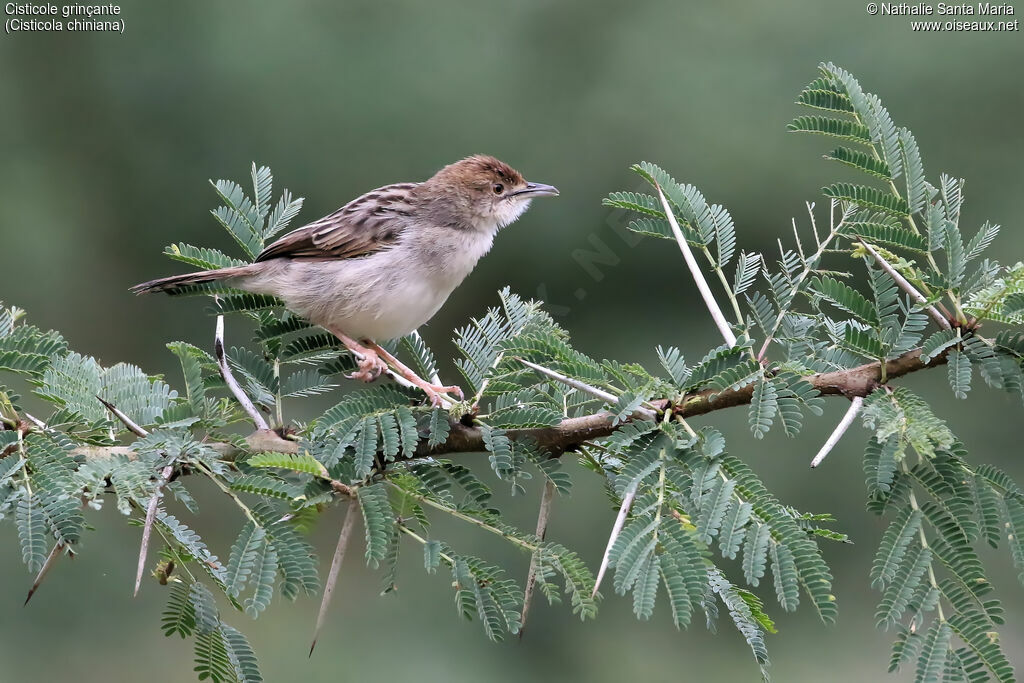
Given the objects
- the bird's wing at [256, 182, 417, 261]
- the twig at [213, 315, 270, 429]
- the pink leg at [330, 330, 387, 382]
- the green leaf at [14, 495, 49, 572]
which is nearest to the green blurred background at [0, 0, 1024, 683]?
the bird's wing at [256, 182, 417, 261]

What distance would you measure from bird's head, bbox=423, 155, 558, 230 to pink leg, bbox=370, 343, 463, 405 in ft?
2.51

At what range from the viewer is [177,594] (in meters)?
2.66

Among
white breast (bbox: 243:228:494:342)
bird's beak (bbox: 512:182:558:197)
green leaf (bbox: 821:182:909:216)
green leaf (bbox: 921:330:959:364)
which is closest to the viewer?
green leaf (bbox: 921:330:959:364)

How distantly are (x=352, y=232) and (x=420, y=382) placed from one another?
4.00 feet

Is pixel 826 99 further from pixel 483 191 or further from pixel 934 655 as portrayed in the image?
pixel 483 191

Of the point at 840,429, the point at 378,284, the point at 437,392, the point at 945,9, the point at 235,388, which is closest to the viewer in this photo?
the point at 840,429

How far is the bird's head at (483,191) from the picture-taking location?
4547 mm

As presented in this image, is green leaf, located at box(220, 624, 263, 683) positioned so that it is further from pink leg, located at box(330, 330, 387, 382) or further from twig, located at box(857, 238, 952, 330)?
twig, located at box(857, 238, 952, 330)

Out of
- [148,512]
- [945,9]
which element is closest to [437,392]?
[148,512]

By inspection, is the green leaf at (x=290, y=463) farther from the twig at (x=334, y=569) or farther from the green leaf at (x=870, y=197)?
the green leaf at (x=870, y=197)

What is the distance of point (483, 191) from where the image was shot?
4699 millimetres

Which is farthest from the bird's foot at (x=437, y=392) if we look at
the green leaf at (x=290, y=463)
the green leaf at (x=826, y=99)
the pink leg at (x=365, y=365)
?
the green leaf at (x=826, y=99)

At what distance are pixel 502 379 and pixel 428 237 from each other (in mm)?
1699

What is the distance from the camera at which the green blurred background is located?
752cm
